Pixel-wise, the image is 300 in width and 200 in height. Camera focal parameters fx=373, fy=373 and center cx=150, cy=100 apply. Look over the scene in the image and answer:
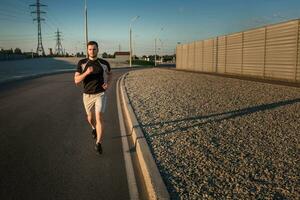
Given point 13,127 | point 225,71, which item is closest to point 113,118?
point 13,127

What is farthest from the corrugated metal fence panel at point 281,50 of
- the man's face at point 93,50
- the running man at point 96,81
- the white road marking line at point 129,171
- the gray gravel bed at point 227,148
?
the man's face at point 93,50

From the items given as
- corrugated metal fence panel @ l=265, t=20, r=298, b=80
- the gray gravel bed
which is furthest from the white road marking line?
corrugated metal fence panel @ l=265, t=20, r=298, b=80

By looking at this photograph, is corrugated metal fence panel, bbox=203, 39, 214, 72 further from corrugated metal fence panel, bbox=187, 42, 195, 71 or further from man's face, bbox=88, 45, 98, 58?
man's face, bbox=88, 45, 98, 58

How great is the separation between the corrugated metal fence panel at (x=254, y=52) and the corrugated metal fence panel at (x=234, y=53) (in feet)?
4.05

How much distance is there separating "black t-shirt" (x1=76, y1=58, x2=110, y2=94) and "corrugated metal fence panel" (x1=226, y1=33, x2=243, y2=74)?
2552cm

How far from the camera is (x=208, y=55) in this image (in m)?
41.3

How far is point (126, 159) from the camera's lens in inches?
258

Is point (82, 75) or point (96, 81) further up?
point (82, 75)

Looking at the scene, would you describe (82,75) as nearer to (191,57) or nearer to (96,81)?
(96,81)

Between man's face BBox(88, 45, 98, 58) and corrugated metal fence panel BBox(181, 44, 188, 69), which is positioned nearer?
man's face BBox(88, 45, 98, 58)

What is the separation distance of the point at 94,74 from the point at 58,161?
5.65 feet

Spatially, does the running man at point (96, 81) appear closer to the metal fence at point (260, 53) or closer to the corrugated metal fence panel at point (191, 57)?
the metal fence at point (260, 53)

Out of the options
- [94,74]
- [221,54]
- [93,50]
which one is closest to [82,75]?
[94,74]

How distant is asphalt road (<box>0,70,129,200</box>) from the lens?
4961mm
